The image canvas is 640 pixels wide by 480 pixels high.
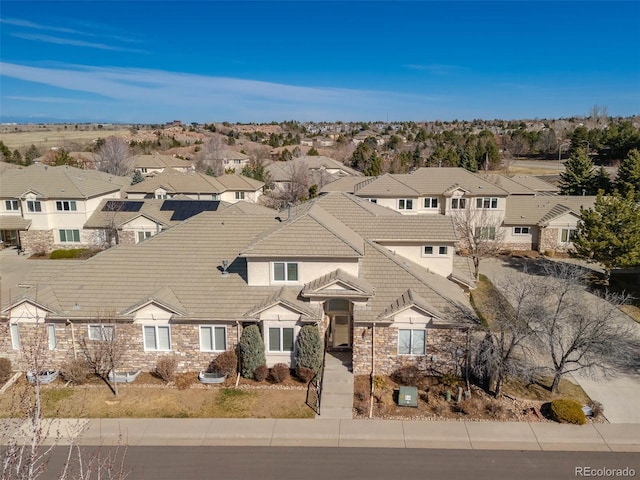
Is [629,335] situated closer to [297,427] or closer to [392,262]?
[392,262]

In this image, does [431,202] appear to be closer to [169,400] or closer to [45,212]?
[169,400]

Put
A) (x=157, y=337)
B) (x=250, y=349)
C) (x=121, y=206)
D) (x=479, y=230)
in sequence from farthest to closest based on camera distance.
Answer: (x=121, y=206) → (x=479, y=230) → (x=157, y=337) → (x=250, y=349)

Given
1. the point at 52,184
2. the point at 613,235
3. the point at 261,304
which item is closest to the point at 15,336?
the point at 261,304

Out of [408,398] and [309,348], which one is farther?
[309,348]

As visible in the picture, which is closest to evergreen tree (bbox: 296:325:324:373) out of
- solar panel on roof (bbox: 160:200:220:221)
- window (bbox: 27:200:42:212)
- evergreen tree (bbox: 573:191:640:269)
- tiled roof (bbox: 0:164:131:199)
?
evergreen tree (bbox: 573:191:640:269)

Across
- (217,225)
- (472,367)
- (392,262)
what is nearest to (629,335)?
(472,367)

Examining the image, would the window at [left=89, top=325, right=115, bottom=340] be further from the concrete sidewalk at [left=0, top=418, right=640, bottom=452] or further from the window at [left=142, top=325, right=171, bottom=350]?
the concrete sidewalk at [left=0, top=418, right=640, bottom=452]

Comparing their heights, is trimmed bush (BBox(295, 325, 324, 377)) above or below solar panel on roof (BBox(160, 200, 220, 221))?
below

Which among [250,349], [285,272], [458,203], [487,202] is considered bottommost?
[250,349]
